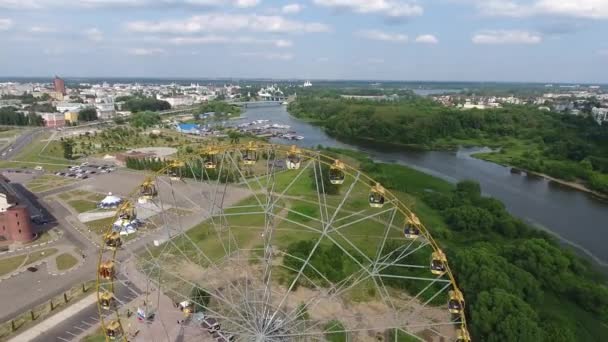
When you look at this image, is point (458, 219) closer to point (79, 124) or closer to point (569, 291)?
point (569, 291)

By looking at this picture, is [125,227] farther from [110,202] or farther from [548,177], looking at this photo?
[548,177]

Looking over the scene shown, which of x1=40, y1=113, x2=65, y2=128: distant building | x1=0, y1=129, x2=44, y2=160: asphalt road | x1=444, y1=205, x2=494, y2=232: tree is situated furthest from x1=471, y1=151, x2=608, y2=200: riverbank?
x1=40, y1=113, x2=65, y2=128: distant building

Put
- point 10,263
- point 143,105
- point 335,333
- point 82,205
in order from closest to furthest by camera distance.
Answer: point 335,333
point 10,263
point 82,205
point 143,105

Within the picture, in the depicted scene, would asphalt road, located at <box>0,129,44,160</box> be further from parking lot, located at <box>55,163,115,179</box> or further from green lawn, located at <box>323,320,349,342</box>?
green lawn, located at <box>323,320,349,342</box>

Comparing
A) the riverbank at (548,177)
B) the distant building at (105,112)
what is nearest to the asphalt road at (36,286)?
the riverbank at (548,177)

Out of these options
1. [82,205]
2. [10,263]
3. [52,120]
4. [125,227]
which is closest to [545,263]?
[125,227]
